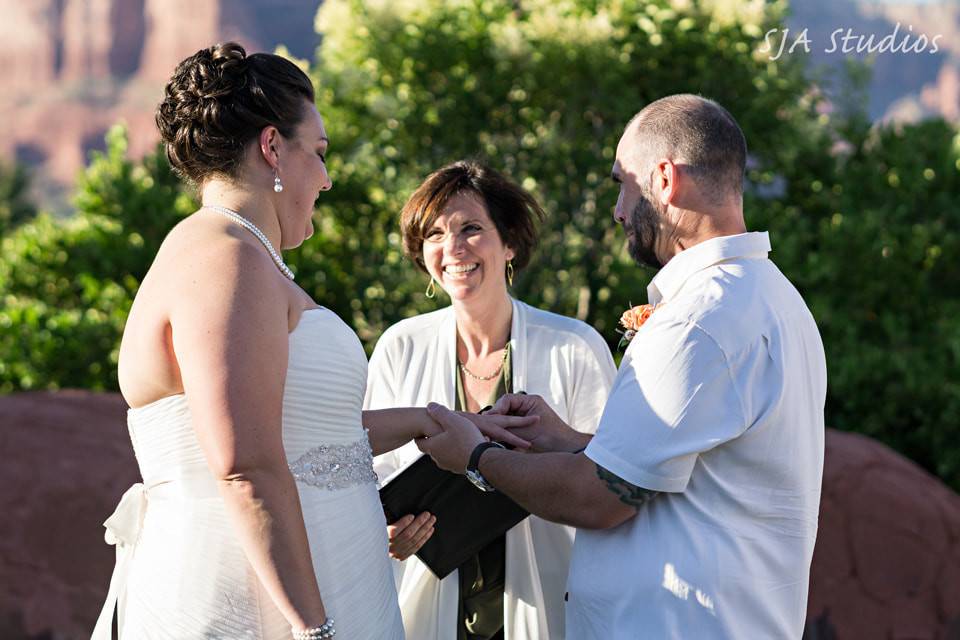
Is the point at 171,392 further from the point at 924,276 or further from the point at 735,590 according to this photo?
the point at 924,276

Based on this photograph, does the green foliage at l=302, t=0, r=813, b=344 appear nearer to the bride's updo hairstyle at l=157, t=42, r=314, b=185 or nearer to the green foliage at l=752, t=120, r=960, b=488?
the green foliage at l=752, t=120, r=960, b=488

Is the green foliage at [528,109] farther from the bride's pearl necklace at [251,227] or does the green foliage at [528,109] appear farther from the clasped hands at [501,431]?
the bride's pearl necklace at [251,227]

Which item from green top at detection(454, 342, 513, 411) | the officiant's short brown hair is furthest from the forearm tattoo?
the officiant's short brown hair

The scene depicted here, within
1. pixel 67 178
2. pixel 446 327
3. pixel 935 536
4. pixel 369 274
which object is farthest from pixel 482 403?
pixel 67 178

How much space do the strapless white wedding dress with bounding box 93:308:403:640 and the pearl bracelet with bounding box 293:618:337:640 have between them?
60 millimetres

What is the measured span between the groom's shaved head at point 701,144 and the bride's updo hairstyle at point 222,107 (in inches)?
34.3

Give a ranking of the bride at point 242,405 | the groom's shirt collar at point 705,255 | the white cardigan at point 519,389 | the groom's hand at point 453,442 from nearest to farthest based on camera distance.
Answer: the bride at point 242,405, the groom's shirt collar at point 705,255, the groom's hand at point 453,442, the white cardigan at point 519,389

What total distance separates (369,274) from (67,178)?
75910 millimetres

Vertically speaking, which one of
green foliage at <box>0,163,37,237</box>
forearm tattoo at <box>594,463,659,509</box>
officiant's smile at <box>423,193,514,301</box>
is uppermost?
green foliage at <box>0,163,37,237</box>

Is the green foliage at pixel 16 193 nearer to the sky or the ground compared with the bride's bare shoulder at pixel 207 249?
nearer to the sky

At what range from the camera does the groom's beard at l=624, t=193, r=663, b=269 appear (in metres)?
2.69

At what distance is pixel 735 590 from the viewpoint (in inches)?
96.7

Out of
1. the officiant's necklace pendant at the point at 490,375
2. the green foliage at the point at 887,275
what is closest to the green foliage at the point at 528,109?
the green foliage at the point at 887,275

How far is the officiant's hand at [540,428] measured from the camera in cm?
315
